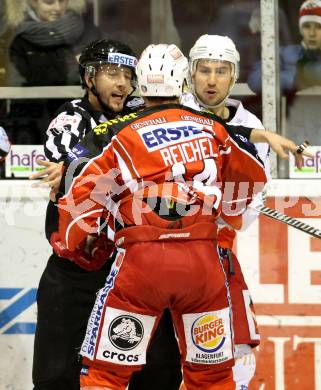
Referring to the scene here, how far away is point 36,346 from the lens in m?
5.14

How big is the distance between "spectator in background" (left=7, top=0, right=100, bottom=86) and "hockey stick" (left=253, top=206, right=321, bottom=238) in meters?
1.94

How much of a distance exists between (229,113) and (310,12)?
5.34ft

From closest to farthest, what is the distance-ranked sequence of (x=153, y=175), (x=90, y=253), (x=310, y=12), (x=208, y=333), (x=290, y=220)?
(x=153, y=175)
(x=208, y=333)
(x=90, y=253)
(x=290, y=220)
(x=310, y=12)

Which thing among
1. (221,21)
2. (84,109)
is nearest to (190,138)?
(84,109)

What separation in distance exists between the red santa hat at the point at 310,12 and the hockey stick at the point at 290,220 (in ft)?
5.74

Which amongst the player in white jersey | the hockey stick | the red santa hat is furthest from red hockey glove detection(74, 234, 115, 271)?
the red santa hat

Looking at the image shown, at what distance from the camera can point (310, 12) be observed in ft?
21.6

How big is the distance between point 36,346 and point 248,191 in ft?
4.03

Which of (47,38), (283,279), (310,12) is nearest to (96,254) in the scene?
(283,279)

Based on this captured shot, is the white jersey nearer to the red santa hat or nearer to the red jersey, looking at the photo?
the red jersey

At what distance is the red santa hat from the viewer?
6.57 metres

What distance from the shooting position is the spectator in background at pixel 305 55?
6.52m

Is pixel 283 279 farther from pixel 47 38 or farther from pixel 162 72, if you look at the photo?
pixel 47 38

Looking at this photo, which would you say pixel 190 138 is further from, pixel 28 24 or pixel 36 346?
pixel 28 24
